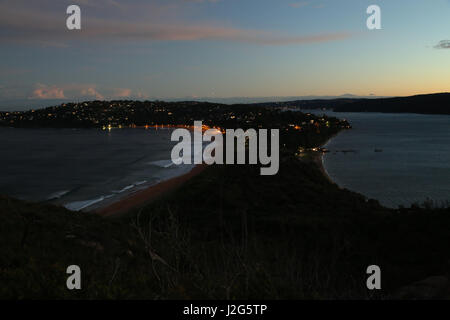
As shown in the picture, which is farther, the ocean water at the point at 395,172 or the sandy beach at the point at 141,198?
the ocean water at the point at 395,172

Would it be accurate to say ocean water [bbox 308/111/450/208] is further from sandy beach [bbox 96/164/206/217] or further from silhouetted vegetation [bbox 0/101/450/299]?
sandy beach [bbox 96/164/206/217]

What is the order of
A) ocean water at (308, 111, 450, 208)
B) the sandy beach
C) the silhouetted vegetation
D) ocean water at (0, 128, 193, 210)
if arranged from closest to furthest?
the silhouetted vegetation, the sandy beach, ocean water at (0, 128, 193, 210), ocean water at (308, 111, 450, 208)

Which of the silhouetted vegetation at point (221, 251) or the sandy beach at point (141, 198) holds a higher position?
the silhouetted vegetation at point (221, 251)

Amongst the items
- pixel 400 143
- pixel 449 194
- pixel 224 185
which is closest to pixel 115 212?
pixel 224 185

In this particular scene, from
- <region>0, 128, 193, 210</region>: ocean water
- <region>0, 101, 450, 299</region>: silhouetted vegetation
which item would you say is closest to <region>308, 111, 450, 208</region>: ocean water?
<region>0, 101, 450, 299</region>: silhouetted vegetation

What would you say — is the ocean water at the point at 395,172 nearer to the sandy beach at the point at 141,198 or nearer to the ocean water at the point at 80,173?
the sandy beach at the point at 141,198

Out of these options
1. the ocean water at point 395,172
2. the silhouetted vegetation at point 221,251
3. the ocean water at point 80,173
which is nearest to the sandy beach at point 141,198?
the ocean water at point 80,173

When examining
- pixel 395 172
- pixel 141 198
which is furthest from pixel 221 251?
pixel 395 172
